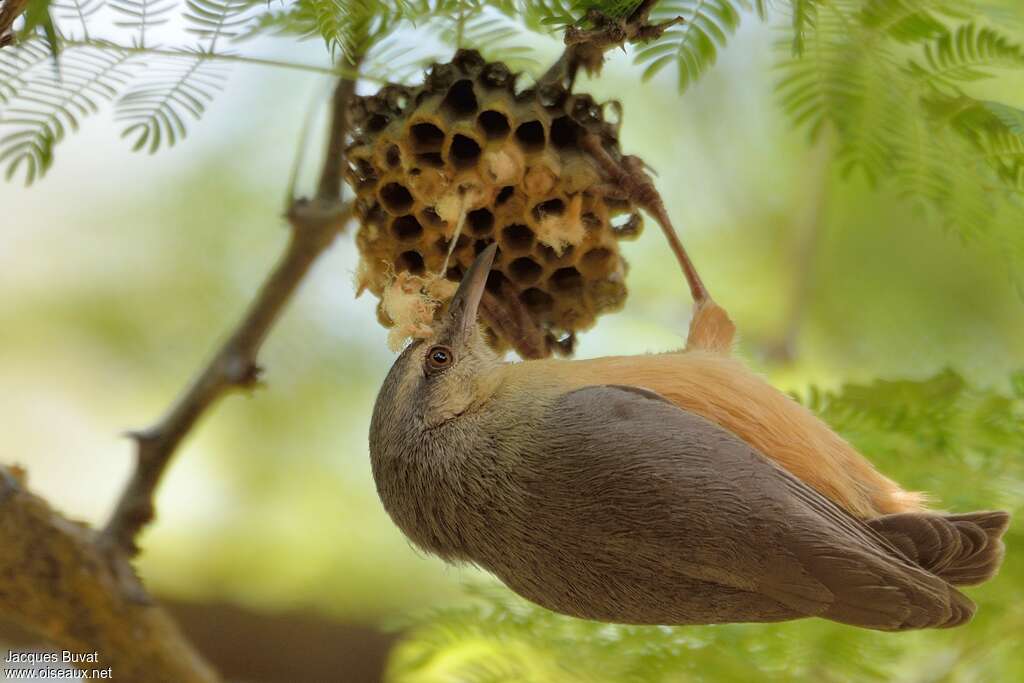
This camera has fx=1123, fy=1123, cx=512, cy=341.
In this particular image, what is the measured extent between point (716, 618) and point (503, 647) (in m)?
1.19

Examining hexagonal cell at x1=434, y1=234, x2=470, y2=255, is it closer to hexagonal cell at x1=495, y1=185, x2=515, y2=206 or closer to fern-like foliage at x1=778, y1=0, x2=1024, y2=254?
hexagonal cell at x1=495, y1=185, x2=515, y2=206

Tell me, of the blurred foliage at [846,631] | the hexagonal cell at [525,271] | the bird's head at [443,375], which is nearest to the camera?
the bird's head at [443,375]

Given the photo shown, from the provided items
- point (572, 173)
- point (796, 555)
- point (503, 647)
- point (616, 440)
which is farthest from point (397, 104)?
point (503, 647)

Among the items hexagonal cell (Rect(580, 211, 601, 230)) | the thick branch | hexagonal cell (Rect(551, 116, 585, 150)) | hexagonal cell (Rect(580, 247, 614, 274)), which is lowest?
the thick branch

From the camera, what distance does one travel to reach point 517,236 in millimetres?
2775

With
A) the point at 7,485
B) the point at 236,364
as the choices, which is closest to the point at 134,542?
the point at 7,485

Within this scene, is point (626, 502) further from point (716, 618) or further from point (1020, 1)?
point (1020, 1)

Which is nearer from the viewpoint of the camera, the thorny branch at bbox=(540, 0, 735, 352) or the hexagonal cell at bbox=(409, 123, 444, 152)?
the thorny branch at bbox=(540, 0, 735, 352)

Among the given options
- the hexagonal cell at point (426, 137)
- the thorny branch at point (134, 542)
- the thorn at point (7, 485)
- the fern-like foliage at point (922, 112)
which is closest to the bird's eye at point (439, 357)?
the hexagonal cell at point (426, 137)

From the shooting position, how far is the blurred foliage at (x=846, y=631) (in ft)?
10.7

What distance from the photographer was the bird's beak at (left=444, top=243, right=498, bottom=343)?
265 cm

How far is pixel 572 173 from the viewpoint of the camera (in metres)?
2.59

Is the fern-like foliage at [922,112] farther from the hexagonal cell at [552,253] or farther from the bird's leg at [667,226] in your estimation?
the hexagonal cell at [552,253]

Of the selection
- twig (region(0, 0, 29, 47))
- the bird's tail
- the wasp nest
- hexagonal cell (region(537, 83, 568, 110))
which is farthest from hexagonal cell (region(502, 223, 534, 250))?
twig (region(0, 0, 29, 47))
